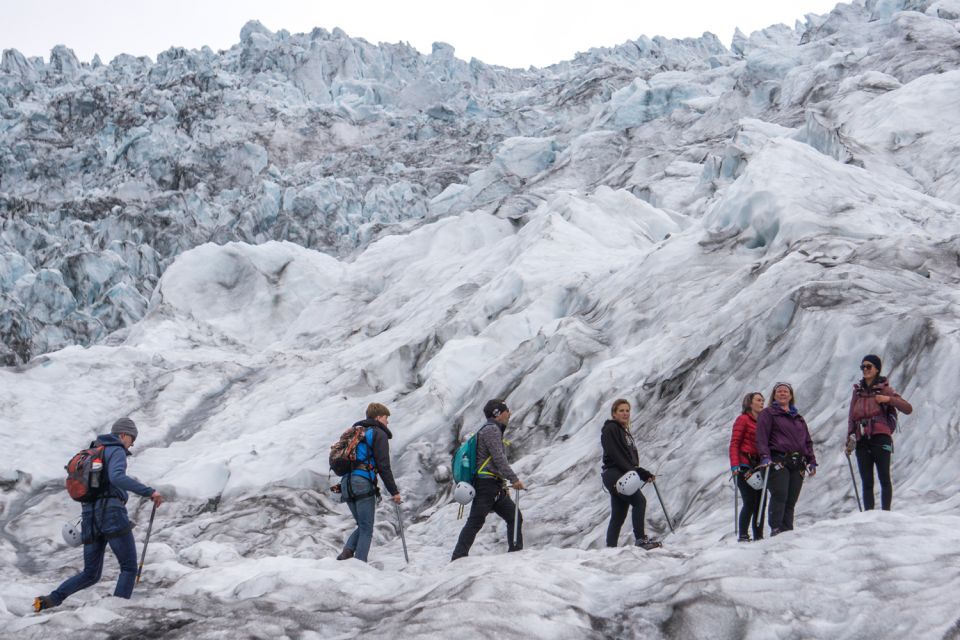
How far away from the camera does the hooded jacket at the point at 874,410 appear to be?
747 cm

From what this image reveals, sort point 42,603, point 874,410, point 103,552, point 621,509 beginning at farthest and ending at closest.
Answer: point 621,509 < point 874,410 < point 103,552 < point 42,603

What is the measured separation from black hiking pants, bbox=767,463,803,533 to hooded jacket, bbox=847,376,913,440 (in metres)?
0.80

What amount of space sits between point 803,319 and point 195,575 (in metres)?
8.12

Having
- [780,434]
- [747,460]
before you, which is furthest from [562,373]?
[780,434]

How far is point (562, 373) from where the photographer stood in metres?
16.0

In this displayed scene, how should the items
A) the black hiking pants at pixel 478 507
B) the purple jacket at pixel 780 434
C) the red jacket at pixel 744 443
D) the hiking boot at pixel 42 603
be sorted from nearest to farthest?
the hiking boot at pixel 42 603
the purple jacket at pixel 780 434
the red jacket at pixel 744 443
the black hiking pants at pixel 478 507

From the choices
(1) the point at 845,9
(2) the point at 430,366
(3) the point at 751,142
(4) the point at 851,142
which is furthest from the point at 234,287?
(1) the point at 845,9

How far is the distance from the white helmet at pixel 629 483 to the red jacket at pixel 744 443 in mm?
866

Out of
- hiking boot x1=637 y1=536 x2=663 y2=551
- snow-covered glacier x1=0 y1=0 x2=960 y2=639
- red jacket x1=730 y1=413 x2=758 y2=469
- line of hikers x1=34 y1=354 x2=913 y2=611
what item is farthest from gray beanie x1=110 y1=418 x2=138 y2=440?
red jacket x1=730 y1=413 x2=758 y2=469

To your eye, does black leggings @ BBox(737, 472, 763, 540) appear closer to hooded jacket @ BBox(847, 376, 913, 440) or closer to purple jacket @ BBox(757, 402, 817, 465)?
purple jacket @ BBox(757, 402, 817, 465)

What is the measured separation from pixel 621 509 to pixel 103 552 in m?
4.60

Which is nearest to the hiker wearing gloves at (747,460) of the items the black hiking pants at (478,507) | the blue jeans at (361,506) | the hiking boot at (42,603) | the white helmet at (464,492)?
the black hiking pants at (478,507)

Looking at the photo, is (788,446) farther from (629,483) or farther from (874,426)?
(629,483)

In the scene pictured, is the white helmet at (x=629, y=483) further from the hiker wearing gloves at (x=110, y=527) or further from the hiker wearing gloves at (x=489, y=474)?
the hiker wearing gloves at (x=110, y=527)
